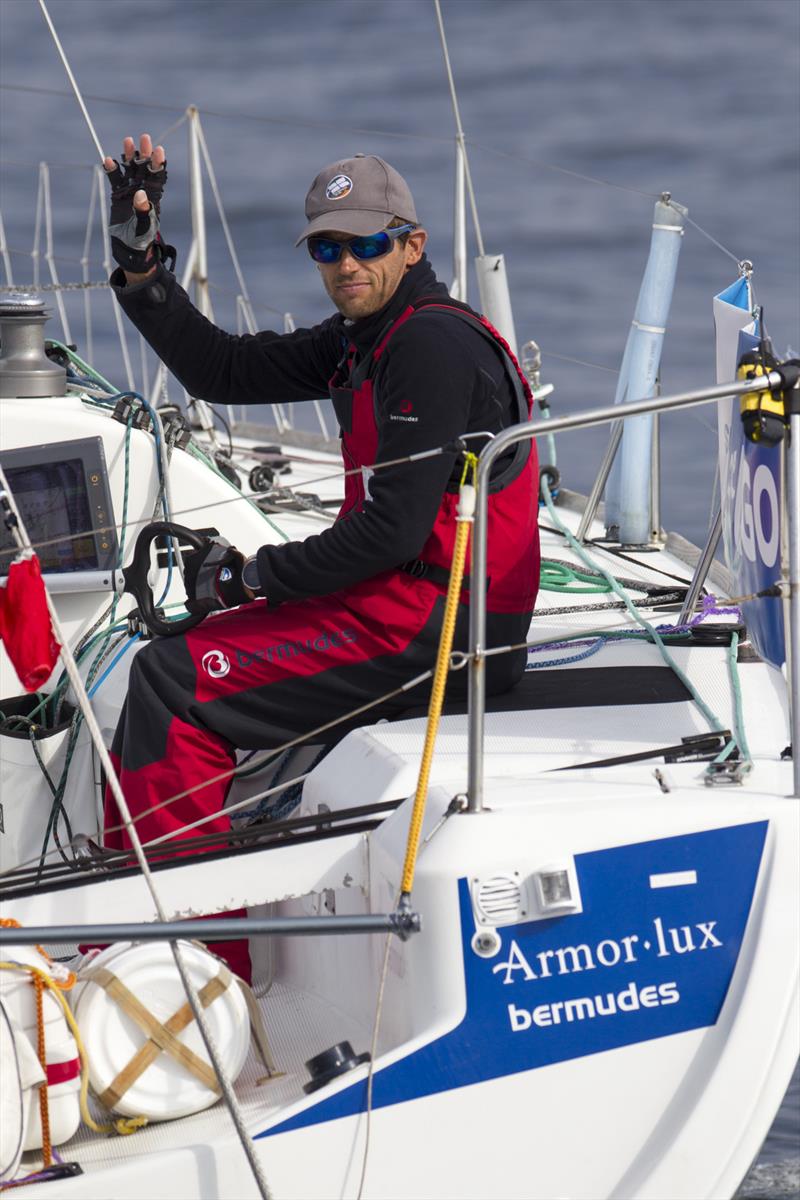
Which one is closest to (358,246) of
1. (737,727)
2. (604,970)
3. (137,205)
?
(137,205)

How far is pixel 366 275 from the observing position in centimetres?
305

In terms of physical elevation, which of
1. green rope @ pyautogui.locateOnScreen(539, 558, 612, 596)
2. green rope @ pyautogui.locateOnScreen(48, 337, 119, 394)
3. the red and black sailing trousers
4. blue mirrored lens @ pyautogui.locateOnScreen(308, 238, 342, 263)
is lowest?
green rope @ pyautogui.locateOnScreen(539, 558, 612, 596)

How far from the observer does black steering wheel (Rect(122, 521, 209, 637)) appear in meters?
3.06

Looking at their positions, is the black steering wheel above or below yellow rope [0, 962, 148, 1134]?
above

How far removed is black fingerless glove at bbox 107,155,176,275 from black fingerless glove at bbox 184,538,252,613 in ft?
2.00

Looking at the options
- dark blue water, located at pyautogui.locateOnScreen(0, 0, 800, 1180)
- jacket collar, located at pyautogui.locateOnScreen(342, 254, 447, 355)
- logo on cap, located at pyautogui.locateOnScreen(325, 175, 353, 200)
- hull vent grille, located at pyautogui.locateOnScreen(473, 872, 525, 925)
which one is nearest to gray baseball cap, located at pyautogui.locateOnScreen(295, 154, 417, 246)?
logo on cap, located at pyautogui.locateOnScreen(325, 175, 353, 200)

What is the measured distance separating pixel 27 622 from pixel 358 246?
3.16ft

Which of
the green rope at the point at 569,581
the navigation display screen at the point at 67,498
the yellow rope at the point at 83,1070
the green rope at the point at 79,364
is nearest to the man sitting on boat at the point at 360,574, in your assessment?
the yellow rope at the point at 83,1070

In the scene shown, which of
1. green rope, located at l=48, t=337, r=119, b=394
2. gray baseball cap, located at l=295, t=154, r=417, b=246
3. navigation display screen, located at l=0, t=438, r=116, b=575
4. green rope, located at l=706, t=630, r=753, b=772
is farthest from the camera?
green rope, located at l=48, t=337, r=119, b=394

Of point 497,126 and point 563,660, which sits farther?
point 497,126

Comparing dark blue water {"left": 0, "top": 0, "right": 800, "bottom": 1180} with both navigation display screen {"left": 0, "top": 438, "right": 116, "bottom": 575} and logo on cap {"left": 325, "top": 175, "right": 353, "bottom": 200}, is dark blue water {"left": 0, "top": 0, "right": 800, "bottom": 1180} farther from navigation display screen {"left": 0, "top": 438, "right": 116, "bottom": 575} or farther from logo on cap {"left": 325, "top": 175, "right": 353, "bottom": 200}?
logo on cap {"left": 325, "top": 175, "right": 353, "bottom": 200}

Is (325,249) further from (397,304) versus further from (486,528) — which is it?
(486,528)

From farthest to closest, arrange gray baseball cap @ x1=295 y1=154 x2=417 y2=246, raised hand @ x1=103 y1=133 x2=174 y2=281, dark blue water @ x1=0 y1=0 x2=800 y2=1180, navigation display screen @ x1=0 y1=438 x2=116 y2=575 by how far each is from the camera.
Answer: dark blue water @ x1=0 y1=0 x2=800 y2=1180
navigation display screen @ x1=0 y1=438 x2=116 y2=575
raised hand @ x1=103 y1=133 x2=174 y2=281
gray baseball cap @ x1=295 y1=154 x2=417 y2=246

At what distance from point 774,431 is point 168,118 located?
624 inches
